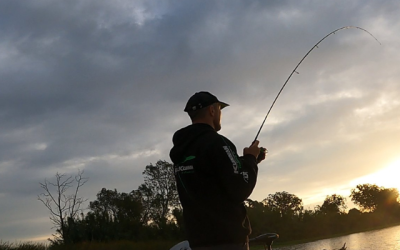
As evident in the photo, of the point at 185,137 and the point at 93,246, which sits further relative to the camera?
the point at 93,246

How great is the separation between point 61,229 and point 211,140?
20.2 metres

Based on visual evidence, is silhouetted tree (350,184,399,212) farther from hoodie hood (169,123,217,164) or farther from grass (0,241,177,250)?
hoodie hood (169,123,217,164)

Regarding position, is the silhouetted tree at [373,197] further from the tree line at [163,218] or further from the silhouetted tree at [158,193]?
the silhouetted tree at [158,193]

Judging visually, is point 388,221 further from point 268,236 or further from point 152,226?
point 268,236

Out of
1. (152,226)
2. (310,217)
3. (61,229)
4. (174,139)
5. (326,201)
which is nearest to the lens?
(174,139)

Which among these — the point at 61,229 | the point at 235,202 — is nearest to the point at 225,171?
the point at 235,202

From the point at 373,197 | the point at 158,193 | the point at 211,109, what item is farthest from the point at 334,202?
the point at 211,109

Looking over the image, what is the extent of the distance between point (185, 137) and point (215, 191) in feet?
1.44

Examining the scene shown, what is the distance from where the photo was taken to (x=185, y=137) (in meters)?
2.91

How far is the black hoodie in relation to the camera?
264cm

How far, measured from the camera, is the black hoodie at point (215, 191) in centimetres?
264

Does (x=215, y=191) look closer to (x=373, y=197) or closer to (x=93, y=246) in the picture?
(x=93, y=246)

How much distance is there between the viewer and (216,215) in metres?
2.66

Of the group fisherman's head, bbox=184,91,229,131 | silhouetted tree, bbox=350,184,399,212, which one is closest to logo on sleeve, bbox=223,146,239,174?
fisherman's head, bbox=184,91,229,131
